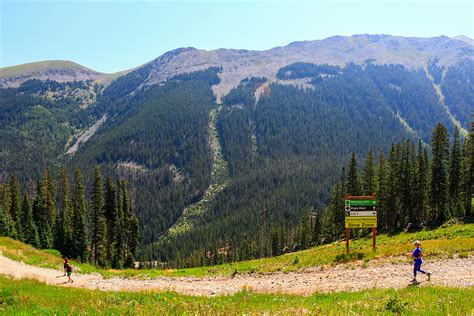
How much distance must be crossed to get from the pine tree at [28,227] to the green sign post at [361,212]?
5857 cm

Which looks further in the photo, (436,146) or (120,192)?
(120,192)

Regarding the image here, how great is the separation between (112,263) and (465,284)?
197 ft

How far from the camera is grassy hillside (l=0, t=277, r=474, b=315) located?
9.23 meters

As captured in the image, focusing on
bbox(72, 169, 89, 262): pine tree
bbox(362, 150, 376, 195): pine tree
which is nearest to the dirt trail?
bbox(72, 169, 89, 262): pine tree

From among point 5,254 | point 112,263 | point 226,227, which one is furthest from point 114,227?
point 226,227

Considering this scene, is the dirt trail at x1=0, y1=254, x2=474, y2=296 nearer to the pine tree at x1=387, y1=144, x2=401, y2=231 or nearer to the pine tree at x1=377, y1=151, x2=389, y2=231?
the pine tree at x1=387, y1=144, x2=401, y2=231

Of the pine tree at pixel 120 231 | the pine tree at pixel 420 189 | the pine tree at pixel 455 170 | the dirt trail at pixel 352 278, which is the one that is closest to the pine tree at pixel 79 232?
the pine tree at pixel 120 231

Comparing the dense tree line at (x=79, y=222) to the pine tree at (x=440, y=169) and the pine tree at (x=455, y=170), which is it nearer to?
the pine tree at (x=440, y=169)

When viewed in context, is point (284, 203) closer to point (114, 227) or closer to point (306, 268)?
point (114, 227)

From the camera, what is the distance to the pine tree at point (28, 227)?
61969mm

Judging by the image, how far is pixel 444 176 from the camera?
201 feet

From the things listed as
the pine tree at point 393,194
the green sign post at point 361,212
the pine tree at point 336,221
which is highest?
the green sign post at point 361,212

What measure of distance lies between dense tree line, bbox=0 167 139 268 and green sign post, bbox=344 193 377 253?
4550 cm

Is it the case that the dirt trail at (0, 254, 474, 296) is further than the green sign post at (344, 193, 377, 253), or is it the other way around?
the green sign post at (344, 193, 377, 253)
